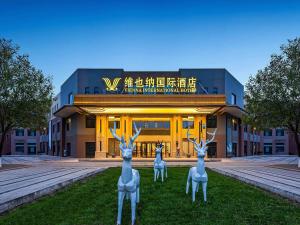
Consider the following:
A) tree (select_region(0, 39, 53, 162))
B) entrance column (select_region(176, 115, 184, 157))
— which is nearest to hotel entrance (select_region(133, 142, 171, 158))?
entrance column (select_region(176, 115, 184, 157))

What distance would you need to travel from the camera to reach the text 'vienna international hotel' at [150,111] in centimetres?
4641

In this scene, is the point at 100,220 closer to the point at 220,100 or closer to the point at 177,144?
the point at 220,100

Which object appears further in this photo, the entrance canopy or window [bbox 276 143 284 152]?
window [bbox 276 143 284 152]

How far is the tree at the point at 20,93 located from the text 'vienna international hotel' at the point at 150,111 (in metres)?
15.2

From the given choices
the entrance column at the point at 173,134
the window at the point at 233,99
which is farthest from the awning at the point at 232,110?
the entrance column at the point at 173,134

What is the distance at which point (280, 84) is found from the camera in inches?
1121

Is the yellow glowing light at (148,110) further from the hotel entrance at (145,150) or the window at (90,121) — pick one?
the hotel entrance at (145,150)

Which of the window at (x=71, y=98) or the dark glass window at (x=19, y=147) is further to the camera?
the dark glass window at (x=19, y=147)

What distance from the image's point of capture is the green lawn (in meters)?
9.42

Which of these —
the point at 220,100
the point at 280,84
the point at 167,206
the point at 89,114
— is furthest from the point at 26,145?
the point at 167,206

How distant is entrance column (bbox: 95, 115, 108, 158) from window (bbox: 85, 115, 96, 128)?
2166mm

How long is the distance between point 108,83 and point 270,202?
134 feet

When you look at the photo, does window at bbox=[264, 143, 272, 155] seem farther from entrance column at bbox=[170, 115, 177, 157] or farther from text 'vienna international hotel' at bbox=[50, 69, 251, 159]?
entrance column at bbox=[170, 115, 177, 157]

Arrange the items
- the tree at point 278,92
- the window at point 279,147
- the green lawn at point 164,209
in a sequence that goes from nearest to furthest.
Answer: the green lawn at point 164,209
the tree at point 278,92
the window at point 279,147
